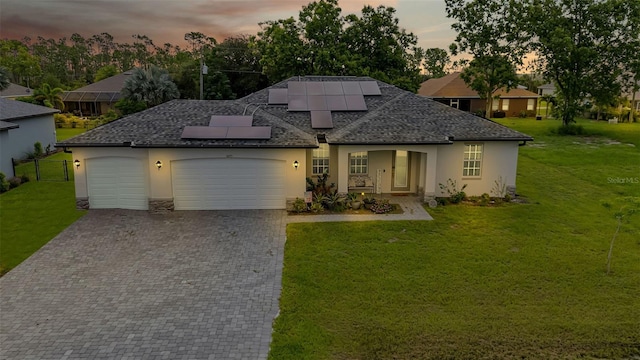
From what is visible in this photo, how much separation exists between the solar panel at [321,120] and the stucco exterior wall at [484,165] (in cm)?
470

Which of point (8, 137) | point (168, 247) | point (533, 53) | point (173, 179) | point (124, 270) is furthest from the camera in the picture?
point (533, 53)

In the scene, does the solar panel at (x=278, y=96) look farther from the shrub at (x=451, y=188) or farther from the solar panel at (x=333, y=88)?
the shrub at (x=451, y=188)

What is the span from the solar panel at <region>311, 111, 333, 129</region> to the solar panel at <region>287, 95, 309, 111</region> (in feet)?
2.46

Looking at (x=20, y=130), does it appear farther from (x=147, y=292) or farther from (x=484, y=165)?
(x=484, y=165)

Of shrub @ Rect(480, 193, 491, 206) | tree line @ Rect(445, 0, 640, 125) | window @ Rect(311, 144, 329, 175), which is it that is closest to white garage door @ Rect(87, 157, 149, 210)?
window @ Rect(311, 144, 329, 175)

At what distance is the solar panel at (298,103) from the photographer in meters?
19.5

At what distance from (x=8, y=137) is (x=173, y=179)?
40.6 feet

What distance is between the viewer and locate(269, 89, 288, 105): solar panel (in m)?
20.1

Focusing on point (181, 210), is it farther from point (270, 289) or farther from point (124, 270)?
point (270, 289)

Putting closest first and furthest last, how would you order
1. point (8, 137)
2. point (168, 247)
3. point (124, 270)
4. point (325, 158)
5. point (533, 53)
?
point (124, 270) < point (168, 247) < point (325, 158) < point (8, 137) < point (533, 53)

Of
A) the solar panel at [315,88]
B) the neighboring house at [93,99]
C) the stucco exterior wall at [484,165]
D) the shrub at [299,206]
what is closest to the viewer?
the shrub at [299,206]

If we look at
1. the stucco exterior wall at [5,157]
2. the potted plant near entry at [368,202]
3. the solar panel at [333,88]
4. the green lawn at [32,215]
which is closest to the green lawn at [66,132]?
the stucco exterior wall at [5,157]

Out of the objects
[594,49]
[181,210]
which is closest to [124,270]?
[181,210]

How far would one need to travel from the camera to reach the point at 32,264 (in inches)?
461
